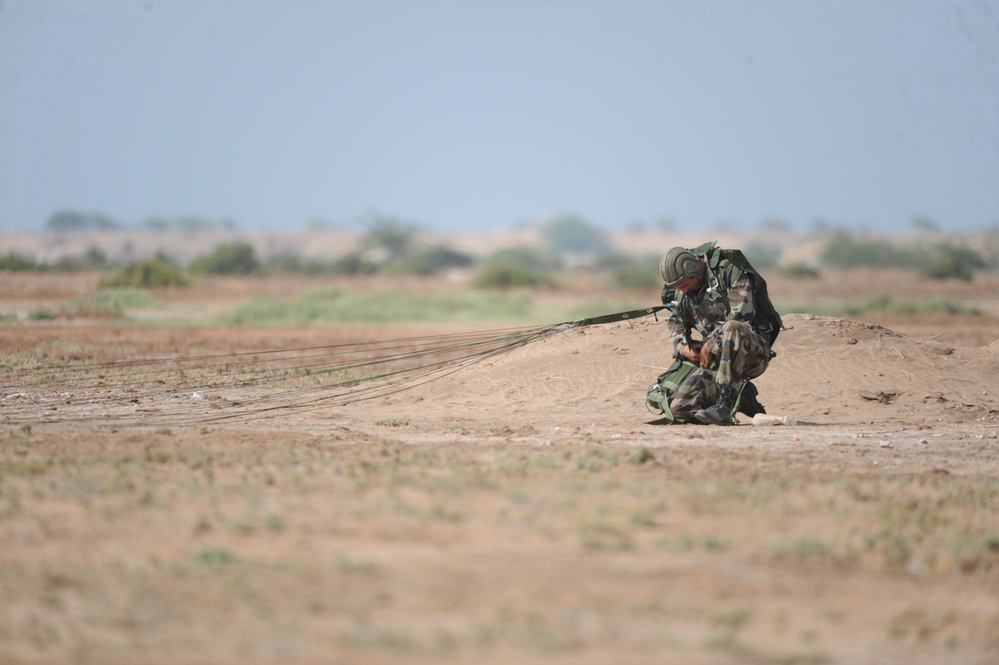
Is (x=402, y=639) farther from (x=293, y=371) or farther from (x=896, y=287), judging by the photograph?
(x=896, y=287)

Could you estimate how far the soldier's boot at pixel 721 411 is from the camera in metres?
12.7

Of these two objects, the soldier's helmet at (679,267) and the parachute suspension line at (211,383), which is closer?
the soldier's helmet at (679,267)

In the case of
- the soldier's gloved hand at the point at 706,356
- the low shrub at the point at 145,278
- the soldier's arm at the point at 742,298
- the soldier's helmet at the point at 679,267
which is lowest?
the soldier's gloved hand at the point at 706,356

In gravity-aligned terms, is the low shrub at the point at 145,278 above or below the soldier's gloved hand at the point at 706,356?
above

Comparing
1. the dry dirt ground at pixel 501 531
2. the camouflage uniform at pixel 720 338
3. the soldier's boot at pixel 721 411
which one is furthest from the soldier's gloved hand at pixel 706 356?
the dry dirt ground at pixel 501 531

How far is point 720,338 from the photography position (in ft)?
40.6

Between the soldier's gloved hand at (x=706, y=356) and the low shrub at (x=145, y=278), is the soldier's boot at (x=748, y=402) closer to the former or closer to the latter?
the soldier's gloved hand at (x=706, y=356)

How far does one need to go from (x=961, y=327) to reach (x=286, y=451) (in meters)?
24.9

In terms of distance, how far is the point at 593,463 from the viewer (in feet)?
32.9

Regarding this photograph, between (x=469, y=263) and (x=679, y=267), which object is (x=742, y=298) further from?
Answer: (x=469, y=263)

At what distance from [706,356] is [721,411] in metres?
0.66

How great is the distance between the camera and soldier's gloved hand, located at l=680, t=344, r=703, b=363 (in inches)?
500

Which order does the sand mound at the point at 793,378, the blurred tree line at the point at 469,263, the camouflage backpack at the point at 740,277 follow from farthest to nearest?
1. the blurred tree line at the point at 469,263
2. the sand mound at the point at 793,378
3. the camouflage backpack at the point at 740,277

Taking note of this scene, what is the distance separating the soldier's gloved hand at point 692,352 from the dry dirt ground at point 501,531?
746mm
